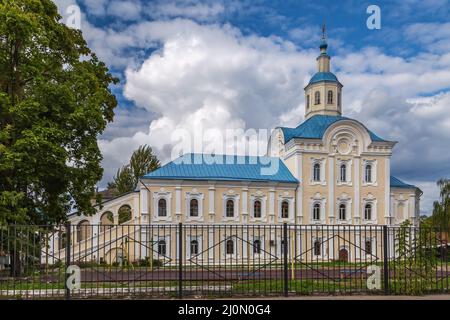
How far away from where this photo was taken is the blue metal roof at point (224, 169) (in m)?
33.1

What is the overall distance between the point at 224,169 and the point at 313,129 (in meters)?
7.98

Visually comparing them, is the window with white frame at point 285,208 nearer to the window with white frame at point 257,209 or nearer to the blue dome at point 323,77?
the window with white frame at point 257,209

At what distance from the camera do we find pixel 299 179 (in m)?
34.6

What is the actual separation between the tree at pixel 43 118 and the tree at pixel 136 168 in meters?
27.2

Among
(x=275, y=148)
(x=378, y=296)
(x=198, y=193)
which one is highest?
(x=275, y=148)

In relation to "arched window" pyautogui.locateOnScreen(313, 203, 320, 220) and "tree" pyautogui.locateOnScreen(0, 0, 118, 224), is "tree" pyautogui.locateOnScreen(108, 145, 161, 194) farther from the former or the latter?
"tree" pyautogui.locateOnScreen(0, 0, 118, 224)

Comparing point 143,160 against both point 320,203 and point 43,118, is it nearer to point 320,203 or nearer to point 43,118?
point 320,203

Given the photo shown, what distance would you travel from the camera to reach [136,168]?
158 feet

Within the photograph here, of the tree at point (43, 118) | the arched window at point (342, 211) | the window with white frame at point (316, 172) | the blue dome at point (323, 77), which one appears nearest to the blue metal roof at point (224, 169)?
the window with white frame at point (316, 172)

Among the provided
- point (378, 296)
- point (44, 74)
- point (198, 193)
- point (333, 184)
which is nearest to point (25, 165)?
point (44, 74)

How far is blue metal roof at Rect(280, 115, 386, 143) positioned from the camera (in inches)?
1404

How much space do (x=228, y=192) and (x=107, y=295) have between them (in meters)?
21.5

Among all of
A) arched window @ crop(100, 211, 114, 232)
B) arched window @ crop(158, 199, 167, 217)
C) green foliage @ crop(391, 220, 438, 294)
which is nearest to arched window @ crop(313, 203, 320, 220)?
arched window @ crop(158, 199, 167, 217)

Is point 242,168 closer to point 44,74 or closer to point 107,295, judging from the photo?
point 44,74
